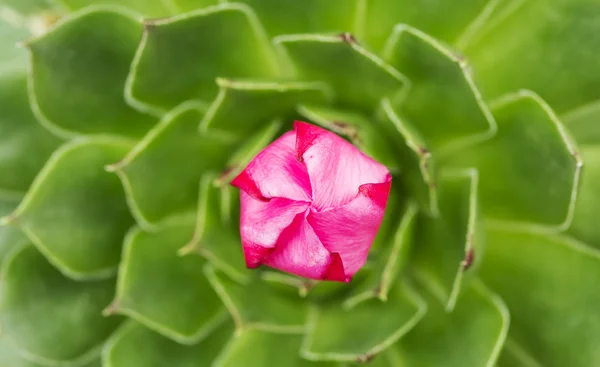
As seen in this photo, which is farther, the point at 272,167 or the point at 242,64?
the point at 242,64

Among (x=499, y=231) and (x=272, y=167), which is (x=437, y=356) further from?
(x=272, y=167)

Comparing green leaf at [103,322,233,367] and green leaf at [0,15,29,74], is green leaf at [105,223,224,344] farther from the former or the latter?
green leaf at [0,15,29,74]

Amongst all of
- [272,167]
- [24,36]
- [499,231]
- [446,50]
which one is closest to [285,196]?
[272,167]

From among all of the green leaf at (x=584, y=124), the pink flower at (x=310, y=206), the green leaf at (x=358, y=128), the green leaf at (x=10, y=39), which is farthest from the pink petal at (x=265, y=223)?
the green leaf at (x=10, y=39)

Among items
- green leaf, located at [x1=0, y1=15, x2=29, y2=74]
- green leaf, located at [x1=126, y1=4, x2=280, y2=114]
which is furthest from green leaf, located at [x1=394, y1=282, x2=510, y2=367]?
green leaf, located at [x1=0, y1=15, x2=29, y2=74]

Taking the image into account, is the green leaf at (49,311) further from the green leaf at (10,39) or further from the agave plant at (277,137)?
the green leaf at (10,39)

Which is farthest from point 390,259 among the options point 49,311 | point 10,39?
point 10,39

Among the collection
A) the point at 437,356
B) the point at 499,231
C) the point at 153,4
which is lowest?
the point at 437,356

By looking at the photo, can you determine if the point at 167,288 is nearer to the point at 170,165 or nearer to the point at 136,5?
the point at 170,165

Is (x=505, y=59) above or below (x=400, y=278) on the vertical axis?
above
